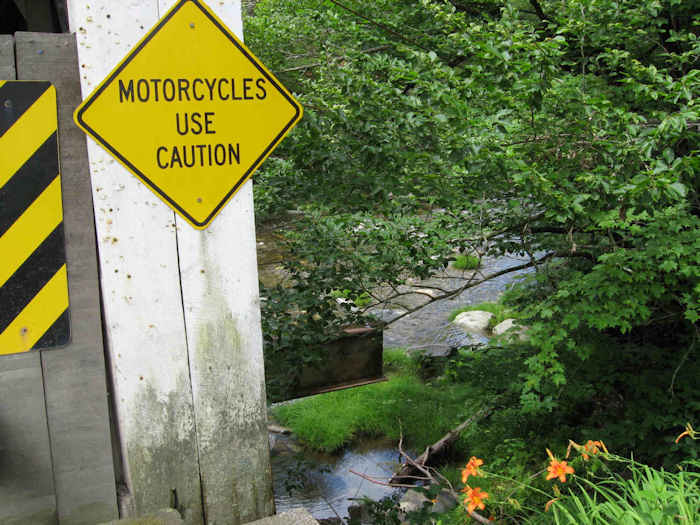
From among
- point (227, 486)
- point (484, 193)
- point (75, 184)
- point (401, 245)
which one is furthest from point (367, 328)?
point (75, 184)

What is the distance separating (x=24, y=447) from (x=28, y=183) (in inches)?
28.4

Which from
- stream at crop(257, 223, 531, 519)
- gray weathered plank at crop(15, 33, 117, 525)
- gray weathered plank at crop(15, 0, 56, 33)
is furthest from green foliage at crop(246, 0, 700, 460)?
gray weathered plank at crop(15, 0, 56, 33)

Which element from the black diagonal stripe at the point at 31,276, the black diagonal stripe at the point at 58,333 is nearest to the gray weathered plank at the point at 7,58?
the black diagonal stripe at the point at 31,276

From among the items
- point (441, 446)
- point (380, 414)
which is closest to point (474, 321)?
point (380, 414)

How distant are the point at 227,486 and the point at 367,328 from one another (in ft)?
9.60

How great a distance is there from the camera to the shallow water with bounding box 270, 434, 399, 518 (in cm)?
535

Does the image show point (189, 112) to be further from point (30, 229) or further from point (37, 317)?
point (37, 317)

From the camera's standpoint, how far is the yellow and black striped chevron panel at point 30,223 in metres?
1.77

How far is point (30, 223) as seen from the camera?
181 centimetres

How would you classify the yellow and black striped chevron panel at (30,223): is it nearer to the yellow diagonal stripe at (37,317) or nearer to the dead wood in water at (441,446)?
the yellow diagonal stripe at (37,317)

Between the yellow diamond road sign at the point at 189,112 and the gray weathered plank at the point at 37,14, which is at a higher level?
the gray weathered plank at the point at 37,14

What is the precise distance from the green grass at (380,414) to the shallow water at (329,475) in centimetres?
14

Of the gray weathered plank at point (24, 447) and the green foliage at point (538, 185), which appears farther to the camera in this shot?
the green foliage at point (538, 185)

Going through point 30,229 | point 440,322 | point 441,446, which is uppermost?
point 30,229
